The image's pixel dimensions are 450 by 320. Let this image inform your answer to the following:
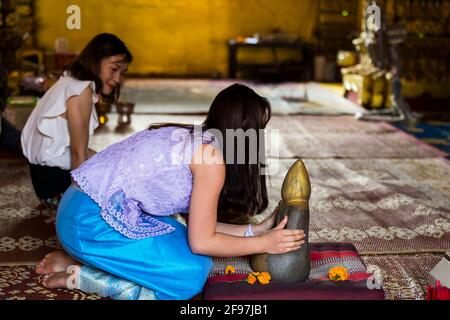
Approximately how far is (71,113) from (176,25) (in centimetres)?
718

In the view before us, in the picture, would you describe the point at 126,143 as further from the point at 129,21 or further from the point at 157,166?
Result: the point at 129,21

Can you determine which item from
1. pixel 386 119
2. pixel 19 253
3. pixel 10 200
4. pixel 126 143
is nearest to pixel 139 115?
pixel 386 119

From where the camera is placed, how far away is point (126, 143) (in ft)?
7.10

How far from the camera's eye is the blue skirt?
2088 mm

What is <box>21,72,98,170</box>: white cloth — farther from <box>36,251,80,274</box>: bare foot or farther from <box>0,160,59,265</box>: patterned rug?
<box>36,251,80,274</box>: bare foot

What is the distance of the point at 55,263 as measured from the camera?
2.41m

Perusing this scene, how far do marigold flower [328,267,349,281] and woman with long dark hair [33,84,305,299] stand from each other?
19cm

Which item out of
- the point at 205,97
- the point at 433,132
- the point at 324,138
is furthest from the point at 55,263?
the point at 205,97

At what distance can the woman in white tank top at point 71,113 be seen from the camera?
2924 millimetres

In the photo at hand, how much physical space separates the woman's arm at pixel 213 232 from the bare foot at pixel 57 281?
1.71 feet

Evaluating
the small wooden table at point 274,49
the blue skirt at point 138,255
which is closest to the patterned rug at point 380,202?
the blue skirt at point 138,255

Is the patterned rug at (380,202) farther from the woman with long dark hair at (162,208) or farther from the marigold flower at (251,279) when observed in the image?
the woman with long dark hair at (162,208)

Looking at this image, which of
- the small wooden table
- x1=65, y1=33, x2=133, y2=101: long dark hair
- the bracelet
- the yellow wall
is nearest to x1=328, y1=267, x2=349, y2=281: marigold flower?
the bracelet

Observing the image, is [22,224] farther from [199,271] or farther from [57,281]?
[199,271]
